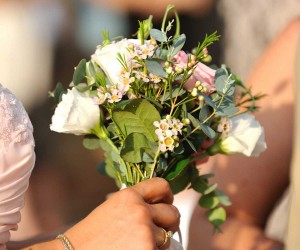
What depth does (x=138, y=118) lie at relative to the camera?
1.38 meters

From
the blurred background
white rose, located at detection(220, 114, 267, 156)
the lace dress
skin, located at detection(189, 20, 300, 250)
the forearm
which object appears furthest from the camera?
the blurred background

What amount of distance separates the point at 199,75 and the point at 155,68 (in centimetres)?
11

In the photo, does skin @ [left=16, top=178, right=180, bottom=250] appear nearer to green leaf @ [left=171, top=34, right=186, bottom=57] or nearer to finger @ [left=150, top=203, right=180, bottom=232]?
finger @ [left=150, top=203, right=180, bottom=232]

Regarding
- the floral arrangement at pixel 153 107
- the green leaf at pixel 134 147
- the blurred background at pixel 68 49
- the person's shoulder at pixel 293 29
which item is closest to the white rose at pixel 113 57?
the floral arrangement at pixel 153 107

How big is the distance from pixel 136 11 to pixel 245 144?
2.07 metres

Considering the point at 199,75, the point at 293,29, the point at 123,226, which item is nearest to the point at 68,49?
the point at 293,29

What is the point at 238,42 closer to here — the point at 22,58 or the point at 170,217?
the point at 22,58

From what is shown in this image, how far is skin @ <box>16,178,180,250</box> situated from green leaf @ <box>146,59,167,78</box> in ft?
0.66

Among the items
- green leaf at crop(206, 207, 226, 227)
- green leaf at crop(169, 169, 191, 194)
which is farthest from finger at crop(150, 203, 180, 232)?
green leaf at crop(206, 207, 226, 227)

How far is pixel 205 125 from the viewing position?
4.52 feet

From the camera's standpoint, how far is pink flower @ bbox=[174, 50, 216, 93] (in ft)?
4.52

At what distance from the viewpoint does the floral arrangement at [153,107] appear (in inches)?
53.2

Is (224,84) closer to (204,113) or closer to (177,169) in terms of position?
(204,113)

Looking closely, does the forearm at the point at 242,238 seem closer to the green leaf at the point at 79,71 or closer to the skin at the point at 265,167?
the skin at the point at 265,167
